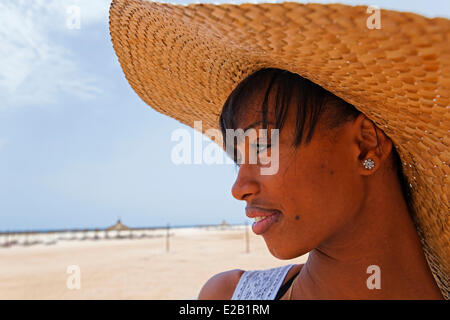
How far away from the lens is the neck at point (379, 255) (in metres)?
1.10

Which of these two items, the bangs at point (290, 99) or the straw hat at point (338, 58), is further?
the bangs at point (290, 99)

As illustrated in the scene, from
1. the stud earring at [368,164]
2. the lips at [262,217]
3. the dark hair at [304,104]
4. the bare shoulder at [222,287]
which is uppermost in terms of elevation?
the dark hair at [304,104]

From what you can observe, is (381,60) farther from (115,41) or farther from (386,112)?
(115,41)

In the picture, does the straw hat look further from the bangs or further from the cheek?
the cheek

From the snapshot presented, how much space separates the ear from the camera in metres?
1.10

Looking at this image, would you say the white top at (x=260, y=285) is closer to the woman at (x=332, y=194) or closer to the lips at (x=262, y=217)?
the woman at (x=332, y=194)

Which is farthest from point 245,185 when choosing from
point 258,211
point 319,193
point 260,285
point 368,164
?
point 260,285

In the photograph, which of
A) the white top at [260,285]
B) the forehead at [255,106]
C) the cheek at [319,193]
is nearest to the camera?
the cheek at [319,193]

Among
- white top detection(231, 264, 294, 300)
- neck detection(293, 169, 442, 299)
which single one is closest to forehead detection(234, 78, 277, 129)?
neck detection(293, 169, 442, 299)

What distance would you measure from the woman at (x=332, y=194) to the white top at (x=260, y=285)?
0.28 metres

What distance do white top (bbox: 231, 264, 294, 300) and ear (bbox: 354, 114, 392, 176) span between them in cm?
67

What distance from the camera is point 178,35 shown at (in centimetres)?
124

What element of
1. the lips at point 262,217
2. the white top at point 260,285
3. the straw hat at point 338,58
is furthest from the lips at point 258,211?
the white top at point 260,285
